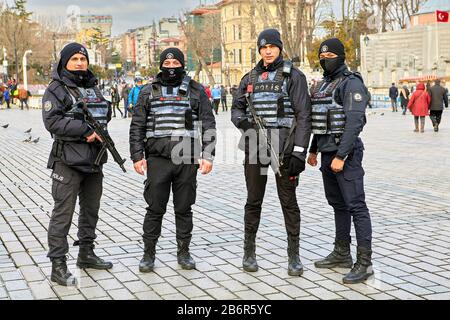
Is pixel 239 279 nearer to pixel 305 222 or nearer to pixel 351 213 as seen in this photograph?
pixel 351 213

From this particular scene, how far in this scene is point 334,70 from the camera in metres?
5.29

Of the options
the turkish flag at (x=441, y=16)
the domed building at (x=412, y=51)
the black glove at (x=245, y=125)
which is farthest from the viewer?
the domed building at (x=412, y=51)

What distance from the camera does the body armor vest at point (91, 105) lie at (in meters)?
5.18

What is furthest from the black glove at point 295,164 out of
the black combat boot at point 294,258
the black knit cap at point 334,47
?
the black knit cap at point 334,47

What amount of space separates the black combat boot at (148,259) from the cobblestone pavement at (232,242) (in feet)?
0.26

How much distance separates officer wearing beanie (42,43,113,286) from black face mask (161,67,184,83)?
1.93 feet

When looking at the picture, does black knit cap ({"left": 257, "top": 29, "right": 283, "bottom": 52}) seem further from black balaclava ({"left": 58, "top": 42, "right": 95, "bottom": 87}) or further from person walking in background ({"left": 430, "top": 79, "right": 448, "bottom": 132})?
person walking in background ({"left": 430, "top": 79, "right": 448, "bottom": 132})

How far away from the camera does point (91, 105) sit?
5.30 metres

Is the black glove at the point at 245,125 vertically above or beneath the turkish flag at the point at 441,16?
beneath

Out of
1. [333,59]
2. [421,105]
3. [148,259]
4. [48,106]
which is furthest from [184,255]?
[421,105]

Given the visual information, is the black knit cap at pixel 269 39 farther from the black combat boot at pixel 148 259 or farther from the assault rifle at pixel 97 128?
the black combat boot at pixel 148 259

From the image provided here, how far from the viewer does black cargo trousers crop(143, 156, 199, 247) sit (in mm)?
5457

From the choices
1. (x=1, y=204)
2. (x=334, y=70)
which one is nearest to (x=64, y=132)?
(x=334, y=70)

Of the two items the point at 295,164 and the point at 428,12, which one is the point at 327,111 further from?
the point at 428,12
